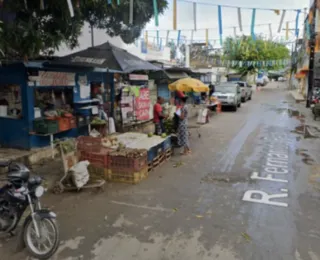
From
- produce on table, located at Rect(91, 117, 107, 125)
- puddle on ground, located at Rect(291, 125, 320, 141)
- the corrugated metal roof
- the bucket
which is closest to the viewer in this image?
the bucket

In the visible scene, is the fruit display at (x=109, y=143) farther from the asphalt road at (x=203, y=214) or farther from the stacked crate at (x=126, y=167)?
the asphalt road at (x=203, y=214)

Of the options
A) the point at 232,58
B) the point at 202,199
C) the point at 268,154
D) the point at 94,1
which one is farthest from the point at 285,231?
the point at 232,58

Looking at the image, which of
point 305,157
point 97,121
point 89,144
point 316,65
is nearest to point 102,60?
point 97,121

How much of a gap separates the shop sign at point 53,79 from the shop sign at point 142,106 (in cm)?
450

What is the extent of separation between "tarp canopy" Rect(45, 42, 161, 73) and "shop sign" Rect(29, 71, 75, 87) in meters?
0.36

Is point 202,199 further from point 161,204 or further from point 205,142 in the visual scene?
point 205,142

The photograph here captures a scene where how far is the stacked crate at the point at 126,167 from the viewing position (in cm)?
656

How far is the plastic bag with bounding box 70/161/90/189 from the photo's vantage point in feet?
19.7

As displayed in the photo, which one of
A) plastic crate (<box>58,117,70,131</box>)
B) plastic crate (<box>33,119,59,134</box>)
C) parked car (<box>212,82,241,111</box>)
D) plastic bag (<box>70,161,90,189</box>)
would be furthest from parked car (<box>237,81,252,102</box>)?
plastic bag (<box>70,161,90,189</box>)

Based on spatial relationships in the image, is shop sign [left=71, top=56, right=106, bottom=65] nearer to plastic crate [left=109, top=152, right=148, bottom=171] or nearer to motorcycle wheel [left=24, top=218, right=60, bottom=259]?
plastic crate [left=109, top=152, right=148, bottom=171]

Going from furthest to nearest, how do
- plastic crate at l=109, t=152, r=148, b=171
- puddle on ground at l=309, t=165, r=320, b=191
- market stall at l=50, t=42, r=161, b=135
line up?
market stall at l=50, t=42, r=161, b=135, puddle on ground at l=309, t=165, r=320, b=191, plastic crate at l=109, t=152, r=148, b=171

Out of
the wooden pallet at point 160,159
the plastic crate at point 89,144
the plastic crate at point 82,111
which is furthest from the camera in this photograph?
the plastic crate at point 82,111

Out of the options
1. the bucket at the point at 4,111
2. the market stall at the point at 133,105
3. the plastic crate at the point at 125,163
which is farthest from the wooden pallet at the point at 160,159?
the bucket at the point at 4,111

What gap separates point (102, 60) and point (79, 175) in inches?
143
